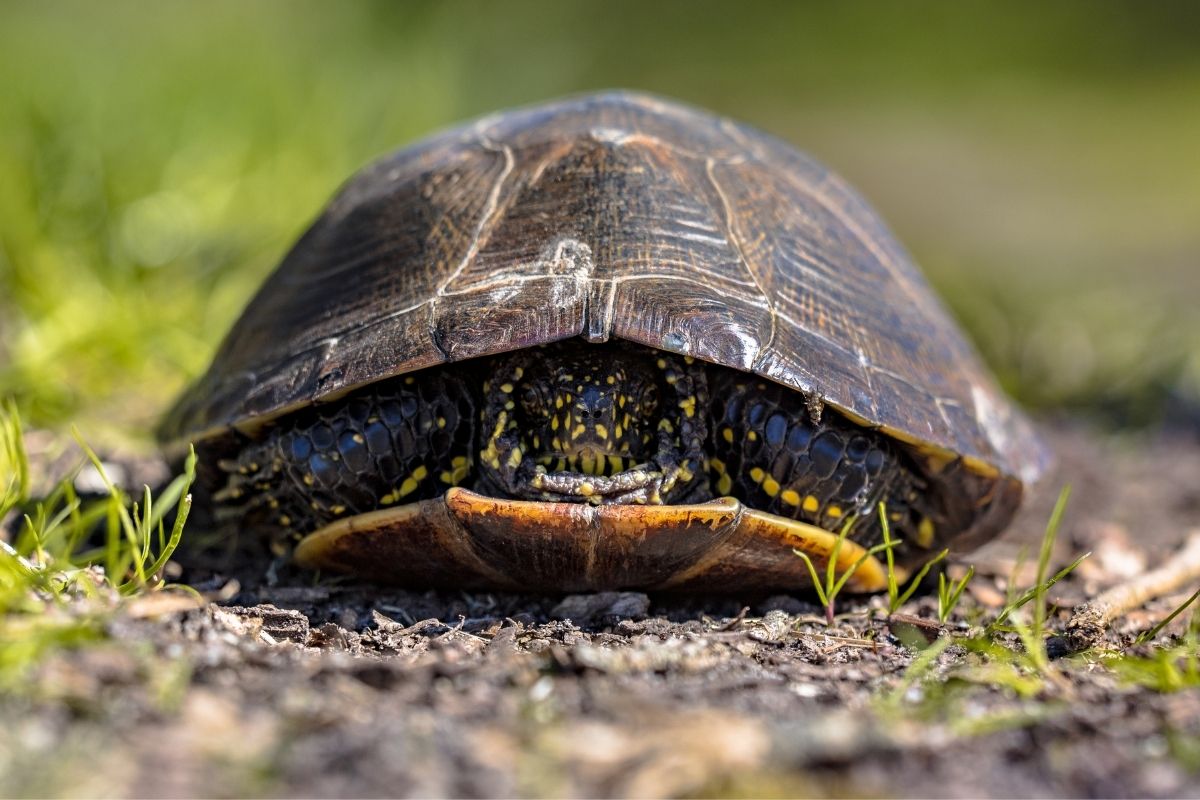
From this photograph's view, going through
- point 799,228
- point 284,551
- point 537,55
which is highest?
point 537,55

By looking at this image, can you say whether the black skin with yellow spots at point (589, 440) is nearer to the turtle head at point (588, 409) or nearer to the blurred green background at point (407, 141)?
the turtle head at point (588, 409)

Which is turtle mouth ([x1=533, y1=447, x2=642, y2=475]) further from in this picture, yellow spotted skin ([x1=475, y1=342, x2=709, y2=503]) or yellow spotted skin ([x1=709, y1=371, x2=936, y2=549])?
yellow spotted skin ([x1=709, y1=371, x2=936, y2=549])

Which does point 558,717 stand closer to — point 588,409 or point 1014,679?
point 1014,679

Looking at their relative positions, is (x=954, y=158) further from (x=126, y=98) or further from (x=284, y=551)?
(x=284, y=551)

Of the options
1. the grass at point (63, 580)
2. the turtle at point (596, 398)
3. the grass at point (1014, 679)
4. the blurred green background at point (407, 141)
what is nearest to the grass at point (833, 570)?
the turtle at point (596, 398)

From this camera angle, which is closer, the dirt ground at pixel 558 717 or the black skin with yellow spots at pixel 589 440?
the dirt ground at pixel 558 717

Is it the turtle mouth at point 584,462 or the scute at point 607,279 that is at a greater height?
the scute at point 607,279

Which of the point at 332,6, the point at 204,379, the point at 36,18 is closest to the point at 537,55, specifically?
the point at 332,6
